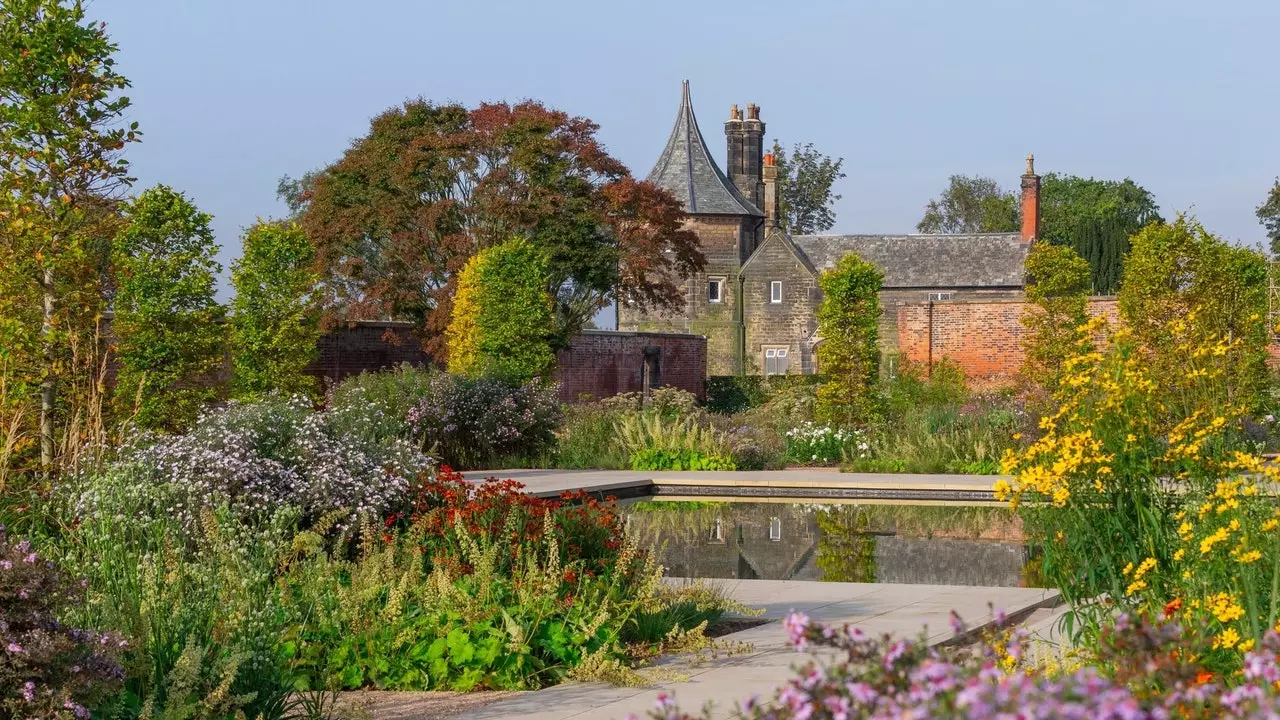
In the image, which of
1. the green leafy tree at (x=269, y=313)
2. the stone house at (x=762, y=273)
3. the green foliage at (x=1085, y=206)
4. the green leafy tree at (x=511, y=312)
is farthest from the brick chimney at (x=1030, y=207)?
the green leafy tree at (x=269, y=313)

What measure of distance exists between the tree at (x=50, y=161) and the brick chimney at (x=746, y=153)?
39908 mm

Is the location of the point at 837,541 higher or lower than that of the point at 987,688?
lower

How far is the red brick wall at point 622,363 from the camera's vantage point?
32.9 metres

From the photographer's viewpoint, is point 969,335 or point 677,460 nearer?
point 677,460

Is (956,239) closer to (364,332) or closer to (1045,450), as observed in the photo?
(364,332)

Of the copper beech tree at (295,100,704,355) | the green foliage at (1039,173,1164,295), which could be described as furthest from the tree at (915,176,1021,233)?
the copper beech tree at (295,100,704,355)

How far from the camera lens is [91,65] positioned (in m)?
11.9

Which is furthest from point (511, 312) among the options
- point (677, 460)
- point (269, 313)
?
point (677, 460)

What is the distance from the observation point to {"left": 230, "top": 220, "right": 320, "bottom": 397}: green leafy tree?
66.8 ft

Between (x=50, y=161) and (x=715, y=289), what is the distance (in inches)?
1480

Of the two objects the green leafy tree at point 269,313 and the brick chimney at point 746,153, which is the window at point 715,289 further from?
the green leafy tree at point 269,313

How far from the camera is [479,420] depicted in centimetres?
1964

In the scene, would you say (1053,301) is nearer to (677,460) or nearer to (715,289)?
(677,460)

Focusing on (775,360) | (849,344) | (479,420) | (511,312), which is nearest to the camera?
(479,420)
